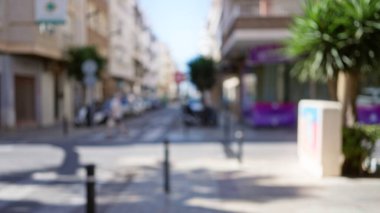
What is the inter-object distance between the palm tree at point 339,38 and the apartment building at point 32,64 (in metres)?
11.6

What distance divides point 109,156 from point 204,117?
37.0 ft

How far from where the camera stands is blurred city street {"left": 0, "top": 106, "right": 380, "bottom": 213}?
701 centimetres

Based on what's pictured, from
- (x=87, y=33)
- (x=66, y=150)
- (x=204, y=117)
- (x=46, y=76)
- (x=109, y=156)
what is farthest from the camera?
(x=87, y=33)

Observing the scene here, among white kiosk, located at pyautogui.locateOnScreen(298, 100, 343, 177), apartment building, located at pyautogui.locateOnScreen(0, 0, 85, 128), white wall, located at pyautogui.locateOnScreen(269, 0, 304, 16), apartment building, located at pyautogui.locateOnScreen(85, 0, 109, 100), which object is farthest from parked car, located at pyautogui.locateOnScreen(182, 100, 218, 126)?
white kiosk, located at pyautogui.locateOnScreen(298, 100, 343, 177)

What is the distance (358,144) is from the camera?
8586 millimetres

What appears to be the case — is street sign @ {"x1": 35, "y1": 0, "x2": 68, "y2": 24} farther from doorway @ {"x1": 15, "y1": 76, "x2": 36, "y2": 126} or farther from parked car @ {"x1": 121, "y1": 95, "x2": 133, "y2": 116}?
parked car @ {"x1": 121, "y1": 95, "x2": 133, "y2": 116}

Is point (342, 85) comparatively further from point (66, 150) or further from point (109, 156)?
point (66, 150)

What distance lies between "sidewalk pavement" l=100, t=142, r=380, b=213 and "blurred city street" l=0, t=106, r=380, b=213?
0.05 ft

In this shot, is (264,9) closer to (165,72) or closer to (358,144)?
(358,144)

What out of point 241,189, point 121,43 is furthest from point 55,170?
point 121,43

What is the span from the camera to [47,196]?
791 cm

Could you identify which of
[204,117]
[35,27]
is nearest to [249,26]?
[204,117]

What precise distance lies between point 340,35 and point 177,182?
399 centimetres

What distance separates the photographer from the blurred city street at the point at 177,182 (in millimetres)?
7012
